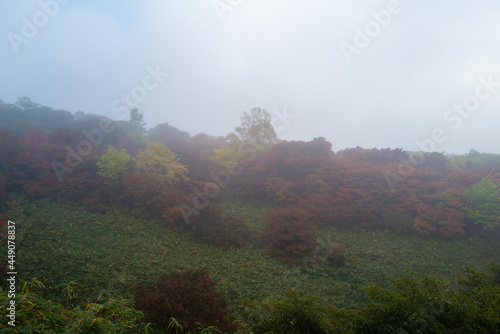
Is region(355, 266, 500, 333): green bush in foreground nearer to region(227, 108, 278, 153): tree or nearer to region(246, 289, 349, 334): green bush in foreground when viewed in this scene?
region(246, 289, 349, 334): green bush in foreground

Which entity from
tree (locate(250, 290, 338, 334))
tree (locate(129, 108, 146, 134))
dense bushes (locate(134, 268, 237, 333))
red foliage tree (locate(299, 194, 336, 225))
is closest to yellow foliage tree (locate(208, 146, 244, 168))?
red foliage tree (locate(299, 194, 336, 225))

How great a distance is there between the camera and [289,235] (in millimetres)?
11273

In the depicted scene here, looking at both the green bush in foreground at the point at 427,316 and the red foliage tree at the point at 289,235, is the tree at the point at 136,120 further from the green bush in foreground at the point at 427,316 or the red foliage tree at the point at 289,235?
the green bush in foreground at the point at 427,316

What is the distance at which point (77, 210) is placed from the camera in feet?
45.9

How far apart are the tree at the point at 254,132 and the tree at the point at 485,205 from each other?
16863mm

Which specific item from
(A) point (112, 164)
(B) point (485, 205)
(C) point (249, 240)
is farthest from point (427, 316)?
(A) point (112, 164)

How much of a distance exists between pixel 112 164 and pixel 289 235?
14.2 m

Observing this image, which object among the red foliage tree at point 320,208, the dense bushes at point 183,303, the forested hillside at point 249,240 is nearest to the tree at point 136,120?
the forested hillside at point 249,240

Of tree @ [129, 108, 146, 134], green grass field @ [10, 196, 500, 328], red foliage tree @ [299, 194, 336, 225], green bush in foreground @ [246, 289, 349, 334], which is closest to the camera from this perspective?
green bush in foreground @ [246, 289, 349, 334]

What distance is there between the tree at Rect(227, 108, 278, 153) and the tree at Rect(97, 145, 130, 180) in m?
11.4

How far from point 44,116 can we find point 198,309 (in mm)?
44319

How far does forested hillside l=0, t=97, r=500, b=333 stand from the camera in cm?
356

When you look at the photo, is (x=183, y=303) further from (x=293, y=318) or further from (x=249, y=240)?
(x=249, y=240)

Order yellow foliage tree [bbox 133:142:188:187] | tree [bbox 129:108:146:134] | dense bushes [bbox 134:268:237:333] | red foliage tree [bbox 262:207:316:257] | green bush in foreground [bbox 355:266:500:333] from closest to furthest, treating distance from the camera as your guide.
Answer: green bush in foreground [bbox 355:266:500:333] < dense bushes [bbox 134:268:237:333] < red foliage tree [bbox 262:207:316:257] < yellow foliage tree [bbox 133:142:188:187] < tree [bbox 129:108:146:134]
